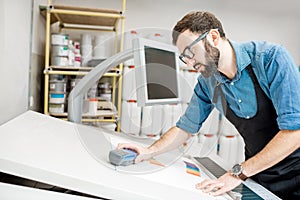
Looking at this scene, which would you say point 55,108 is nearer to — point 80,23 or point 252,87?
point 80,23

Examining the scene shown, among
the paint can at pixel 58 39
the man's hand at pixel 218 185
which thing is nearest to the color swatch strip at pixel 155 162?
the man's hand at pixel 218 185

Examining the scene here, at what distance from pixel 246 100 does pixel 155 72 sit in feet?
1.15

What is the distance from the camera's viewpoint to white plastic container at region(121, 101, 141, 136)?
6.24ft

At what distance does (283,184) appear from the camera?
1.14 meters

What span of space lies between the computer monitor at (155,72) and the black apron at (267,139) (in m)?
0.19

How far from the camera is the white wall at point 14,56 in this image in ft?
4.64

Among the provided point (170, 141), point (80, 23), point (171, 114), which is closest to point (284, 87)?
point (170, 141)

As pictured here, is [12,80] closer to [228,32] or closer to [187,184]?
[187,184]

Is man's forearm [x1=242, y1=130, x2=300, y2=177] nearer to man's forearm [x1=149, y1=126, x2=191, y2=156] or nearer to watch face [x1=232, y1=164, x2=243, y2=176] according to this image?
watch face [x1=232, y1=164, x2=243, y2=176]

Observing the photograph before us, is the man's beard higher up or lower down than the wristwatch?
higher up

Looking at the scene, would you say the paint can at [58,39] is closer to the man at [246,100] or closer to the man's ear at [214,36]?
the man at [246,100]

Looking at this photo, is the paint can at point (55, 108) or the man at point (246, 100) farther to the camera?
the paint can at point (55, 108)

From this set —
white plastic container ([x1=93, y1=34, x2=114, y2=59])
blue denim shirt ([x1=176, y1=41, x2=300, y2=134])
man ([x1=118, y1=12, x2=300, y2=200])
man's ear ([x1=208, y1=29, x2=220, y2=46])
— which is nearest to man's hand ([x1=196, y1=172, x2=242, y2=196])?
man ([x1=118, y1=12, x2=300, y2=200])

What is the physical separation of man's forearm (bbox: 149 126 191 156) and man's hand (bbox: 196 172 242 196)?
12.9 inches
